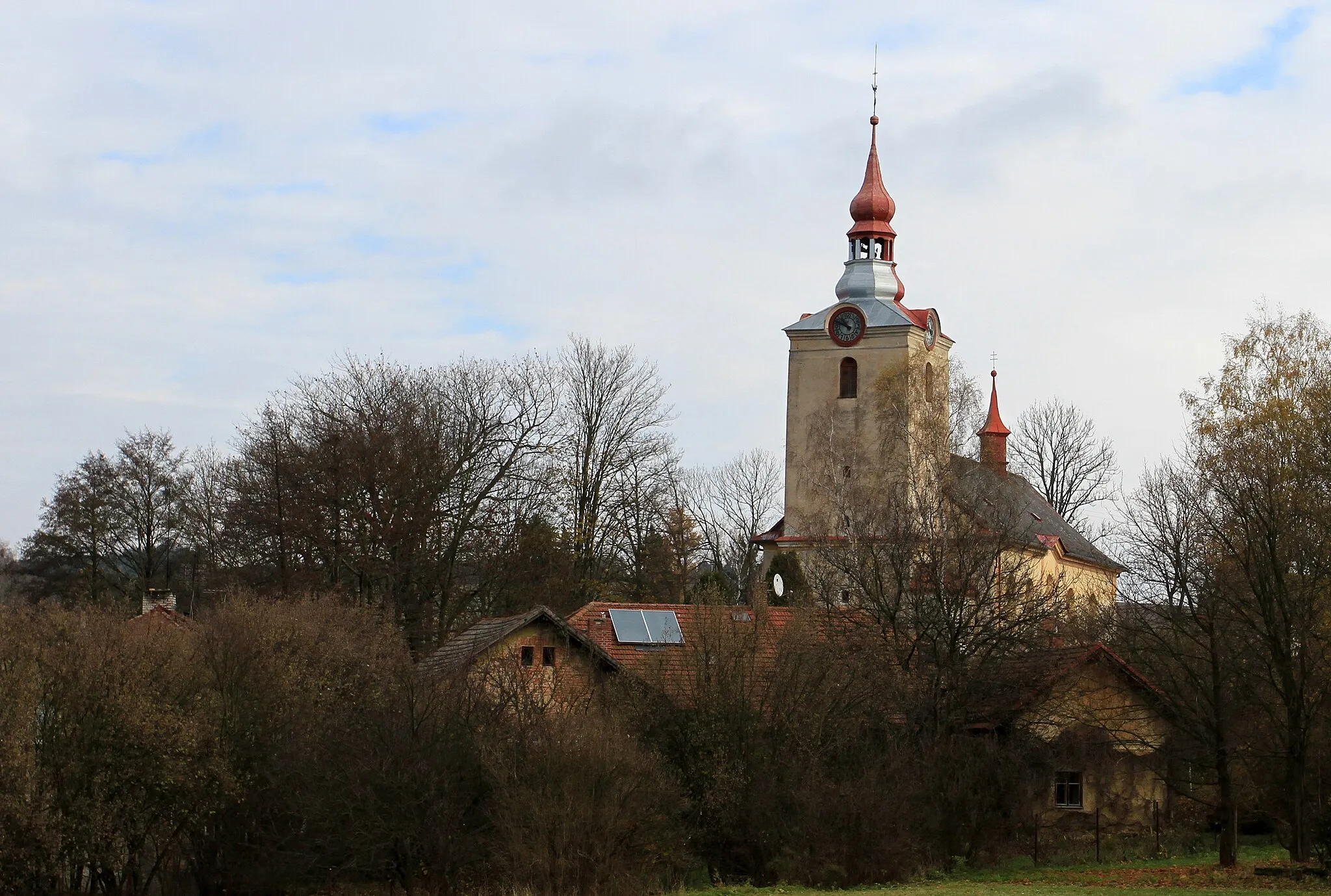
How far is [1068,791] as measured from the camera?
3412cm

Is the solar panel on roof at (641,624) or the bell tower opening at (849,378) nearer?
the solar panel on roof at (641,624)

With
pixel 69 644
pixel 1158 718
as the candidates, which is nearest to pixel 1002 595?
pixel 1158 718

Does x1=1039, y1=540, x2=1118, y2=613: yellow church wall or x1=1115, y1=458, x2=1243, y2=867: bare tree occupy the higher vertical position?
x1=1039, y1=540, x2=1118, y2=613: yellow church wall

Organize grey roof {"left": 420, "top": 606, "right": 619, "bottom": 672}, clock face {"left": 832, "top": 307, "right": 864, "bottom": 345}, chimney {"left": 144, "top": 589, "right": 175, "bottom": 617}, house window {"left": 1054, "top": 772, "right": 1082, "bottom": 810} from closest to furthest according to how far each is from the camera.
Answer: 1. grey roof {"left": 420, "top": 606, "right": 619, "bottom": 672}
2. house window {"left": 1054, "top": 772, "right": 1082, "bottom": 810}
3. chimney {"left": 144, "top": 589, "right": 175, "bottom": 617}
4. clock face {"left": 832, "top": 307, "right": 864, "bottom": 345}

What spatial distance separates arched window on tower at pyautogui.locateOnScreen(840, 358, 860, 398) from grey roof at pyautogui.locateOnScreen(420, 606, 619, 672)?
82.1 feet

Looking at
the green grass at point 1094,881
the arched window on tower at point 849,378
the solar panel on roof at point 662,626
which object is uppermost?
the arched window on tower at point 849,378

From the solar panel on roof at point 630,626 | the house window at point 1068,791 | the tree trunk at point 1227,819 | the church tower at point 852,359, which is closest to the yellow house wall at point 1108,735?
the house window at point 1068,791

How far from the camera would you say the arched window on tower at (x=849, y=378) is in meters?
58.9

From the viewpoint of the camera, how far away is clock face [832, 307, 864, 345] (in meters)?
59.2

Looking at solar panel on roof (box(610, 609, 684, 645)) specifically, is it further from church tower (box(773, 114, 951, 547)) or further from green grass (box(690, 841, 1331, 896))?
church tower (box(773, 114, 951, 547))

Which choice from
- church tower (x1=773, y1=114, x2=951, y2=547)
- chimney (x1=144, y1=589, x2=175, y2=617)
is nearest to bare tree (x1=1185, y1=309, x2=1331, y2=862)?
church tower (x1=773, y1=114, x2=951, y2=547)

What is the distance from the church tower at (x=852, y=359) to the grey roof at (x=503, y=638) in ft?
66.2

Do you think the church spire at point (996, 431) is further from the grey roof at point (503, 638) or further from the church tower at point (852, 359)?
the grey roof at point (503, 638)

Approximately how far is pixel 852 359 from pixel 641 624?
24349 millimetres
